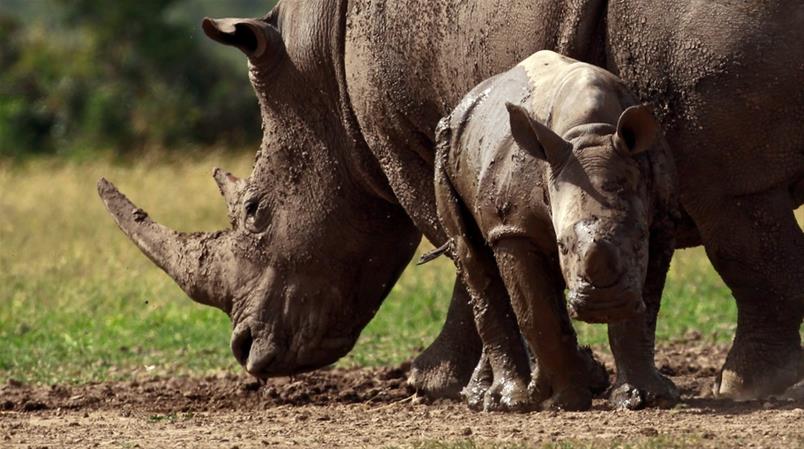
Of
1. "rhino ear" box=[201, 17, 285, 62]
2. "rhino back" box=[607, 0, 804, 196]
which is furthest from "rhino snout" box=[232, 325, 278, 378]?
"rhino back" box=[607, 0, 804, 196]

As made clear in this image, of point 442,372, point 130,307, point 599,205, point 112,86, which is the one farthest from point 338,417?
point 112,86

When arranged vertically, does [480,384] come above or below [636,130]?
below

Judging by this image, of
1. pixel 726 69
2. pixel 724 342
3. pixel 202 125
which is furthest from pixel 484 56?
pixel 202 125

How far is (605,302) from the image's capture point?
272 inches

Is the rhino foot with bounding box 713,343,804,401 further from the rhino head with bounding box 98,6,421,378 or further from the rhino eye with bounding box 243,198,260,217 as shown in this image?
the rhino eye with bounding box 243,198,260,217

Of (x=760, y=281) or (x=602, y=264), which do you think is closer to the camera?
(x=602, y=264)

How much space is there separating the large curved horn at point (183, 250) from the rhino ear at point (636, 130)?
10.9ft

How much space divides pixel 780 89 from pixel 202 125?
22.4 m

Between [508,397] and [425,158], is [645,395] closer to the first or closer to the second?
[508,397]

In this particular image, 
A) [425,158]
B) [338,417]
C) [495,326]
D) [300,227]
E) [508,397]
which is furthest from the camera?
[300,227]

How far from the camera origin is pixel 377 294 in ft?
32.3

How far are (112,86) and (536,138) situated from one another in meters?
22.9

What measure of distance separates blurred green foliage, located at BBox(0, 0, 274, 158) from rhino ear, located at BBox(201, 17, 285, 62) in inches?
664

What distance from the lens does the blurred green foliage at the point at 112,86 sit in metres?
27.8
